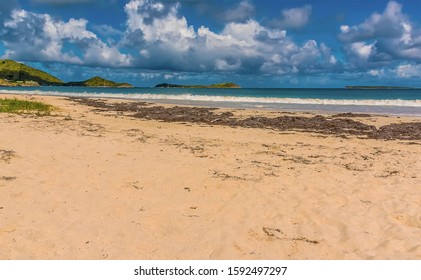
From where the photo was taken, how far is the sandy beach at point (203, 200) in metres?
4.55

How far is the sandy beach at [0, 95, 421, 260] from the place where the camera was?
4.55 metres

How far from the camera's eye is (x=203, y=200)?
20.6 feet

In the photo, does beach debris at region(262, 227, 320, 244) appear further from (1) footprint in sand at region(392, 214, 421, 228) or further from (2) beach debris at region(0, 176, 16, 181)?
(2) beach debris at region(0, 176, 16, 181)

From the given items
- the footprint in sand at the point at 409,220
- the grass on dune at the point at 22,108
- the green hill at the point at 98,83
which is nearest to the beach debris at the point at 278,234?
the footprint in sand at the point at 409,220

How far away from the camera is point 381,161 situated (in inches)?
375

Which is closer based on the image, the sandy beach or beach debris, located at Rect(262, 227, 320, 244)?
the sandy beach

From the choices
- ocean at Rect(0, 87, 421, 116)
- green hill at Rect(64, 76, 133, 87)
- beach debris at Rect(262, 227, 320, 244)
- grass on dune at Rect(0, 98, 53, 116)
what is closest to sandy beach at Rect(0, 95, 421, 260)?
beach debris at Rect(262, 227, 320, 244)

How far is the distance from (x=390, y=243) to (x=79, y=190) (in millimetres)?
5172

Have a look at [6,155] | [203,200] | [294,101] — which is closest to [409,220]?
[203,200]

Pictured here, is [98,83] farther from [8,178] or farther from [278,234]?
[278,234]

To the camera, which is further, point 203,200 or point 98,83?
point 98,83

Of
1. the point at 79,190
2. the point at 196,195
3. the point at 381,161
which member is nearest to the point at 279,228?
the point at 196,195

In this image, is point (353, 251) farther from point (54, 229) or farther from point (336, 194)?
point (54, 229)

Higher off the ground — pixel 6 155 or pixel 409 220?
pixel 6 155
